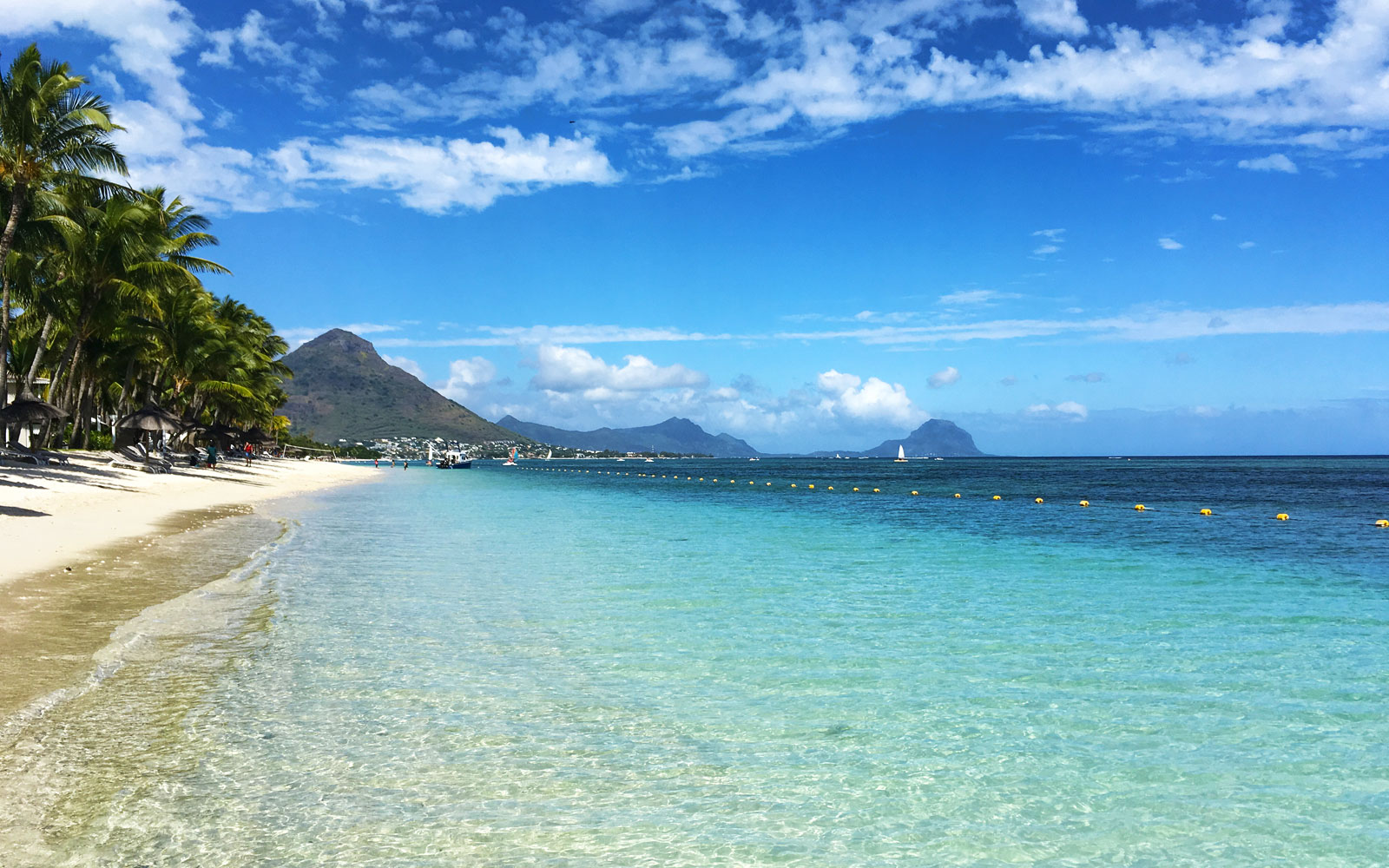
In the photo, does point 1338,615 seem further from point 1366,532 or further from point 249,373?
point 249,373

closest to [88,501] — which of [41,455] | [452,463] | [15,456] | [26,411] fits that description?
[26,411]

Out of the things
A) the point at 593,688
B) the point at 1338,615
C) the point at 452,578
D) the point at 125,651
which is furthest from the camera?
the point at 452,578

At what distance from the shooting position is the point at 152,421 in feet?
135

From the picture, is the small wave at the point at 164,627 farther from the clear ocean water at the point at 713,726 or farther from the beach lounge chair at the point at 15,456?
the beach lounge chair at the point at 15,456

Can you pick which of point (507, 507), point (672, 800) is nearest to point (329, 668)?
point (672, 800)

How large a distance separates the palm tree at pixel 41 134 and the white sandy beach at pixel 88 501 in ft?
25.2

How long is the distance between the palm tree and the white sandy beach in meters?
7.68

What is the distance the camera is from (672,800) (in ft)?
17.1

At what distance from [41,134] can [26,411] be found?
360 inches

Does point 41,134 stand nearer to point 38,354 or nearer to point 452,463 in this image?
point 38,354

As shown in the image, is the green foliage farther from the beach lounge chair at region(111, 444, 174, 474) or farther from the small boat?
the small boat

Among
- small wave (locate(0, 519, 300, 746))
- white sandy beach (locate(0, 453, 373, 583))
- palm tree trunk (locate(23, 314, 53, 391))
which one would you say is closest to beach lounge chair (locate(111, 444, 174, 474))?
white sandy beach (locate(0, 453, 373, 583))

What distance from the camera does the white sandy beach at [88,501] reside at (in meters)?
14.8

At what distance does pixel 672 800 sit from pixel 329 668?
4.35 metres
